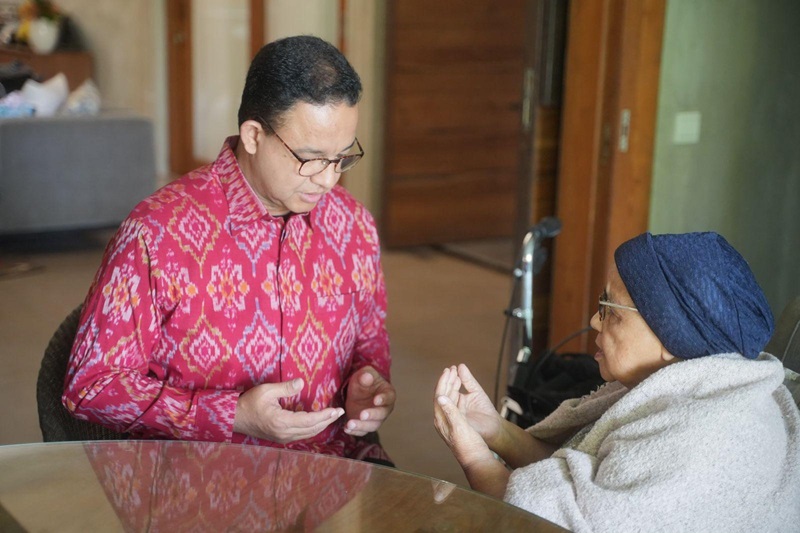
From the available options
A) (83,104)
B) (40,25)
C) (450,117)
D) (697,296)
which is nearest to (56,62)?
(40,25)

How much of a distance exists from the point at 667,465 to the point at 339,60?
2.85 feet

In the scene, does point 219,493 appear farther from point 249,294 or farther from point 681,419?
point 681,419

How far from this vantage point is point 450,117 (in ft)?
20.7

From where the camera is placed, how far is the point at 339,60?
69.6 inches

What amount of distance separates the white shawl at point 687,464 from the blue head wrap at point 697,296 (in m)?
0.03

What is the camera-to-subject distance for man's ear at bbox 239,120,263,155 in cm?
179

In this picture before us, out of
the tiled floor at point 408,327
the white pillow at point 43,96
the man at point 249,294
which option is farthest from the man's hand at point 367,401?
the white pillow at point 43,96

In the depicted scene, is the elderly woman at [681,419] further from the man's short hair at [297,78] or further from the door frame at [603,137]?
the door frame at [603,137]

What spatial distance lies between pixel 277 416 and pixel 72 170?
454 cm

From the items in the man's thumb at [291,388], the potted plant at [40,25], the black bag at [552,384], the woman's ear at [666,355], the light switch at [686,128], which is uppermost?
the potted plant at [40,25]

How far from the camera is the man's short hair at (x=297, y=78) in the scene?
172cm

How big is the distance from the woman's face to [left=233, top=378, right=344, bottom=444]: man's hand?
46 cm

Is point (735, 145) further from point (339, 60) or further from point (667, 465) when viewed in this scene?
point (667, 465)

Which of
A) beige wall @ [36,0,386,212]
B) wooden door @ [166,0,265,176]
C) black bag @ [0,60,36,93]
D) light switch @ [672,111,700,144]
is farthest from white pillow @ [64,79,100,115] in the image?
light switch @ [672,111,700,144]
